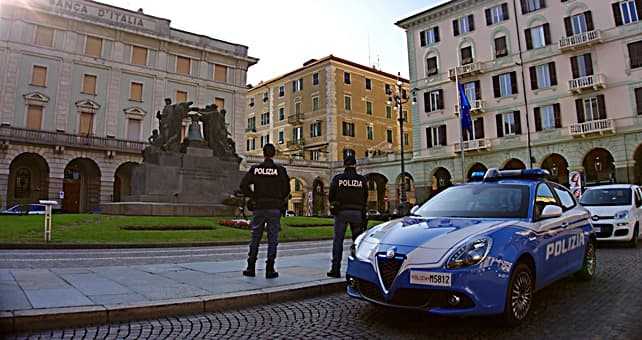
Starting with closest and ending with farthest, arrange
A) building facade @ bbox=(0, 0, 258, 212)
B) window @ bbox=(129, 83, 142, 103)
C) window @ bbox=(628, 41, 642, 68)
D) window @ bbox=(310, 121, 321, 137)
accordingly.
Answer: window @ bbox=(628, 41, 642, 68)
building facade @ bbox=(0, 0, 258, 212)
window @ bbox=(129, 83, 142, 103)
window @ bbox=(310, 121, 321, 137)

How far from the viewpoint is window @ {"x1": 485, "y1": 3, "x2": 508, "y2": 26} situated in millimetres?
34612

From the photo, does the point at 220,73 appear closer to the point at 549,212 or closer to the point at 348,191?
the point at 348,191

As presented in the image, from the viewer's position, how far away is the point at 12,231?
42.5 ft

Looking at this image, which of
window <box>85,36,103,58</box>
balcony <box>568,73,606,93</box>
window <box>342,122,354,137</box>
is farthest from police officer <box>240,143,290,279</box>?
window <box>342,122,354,137</box>

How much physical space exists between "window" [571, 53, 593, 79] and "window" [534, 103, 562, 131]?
249 centimetres

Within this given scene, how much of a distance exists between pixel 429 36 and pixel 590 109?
1527cm

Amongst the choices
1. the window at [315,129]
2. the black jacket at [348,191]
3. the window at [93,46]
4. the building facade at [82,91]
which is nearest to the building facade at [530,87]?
the window at [315,129]

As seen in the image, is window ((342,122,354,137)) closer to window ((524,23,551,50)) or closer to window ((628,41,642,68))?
window ((524,23,551,50))

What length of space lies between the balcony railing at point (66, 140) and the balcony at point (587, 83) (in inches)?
1403

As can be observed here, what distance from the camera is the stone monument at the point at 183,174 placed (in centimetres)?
1850

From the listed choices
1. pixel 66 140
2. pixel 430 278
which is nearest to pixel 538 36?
pixel 430 278

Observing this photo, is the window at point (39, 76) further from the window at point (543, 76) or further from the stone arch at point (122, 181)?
the window at point (543, 76)

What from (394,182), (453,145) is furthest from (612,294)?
(394,182)

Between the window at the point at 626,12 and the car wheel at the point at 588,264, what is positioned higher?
the window at the point at 626,12
